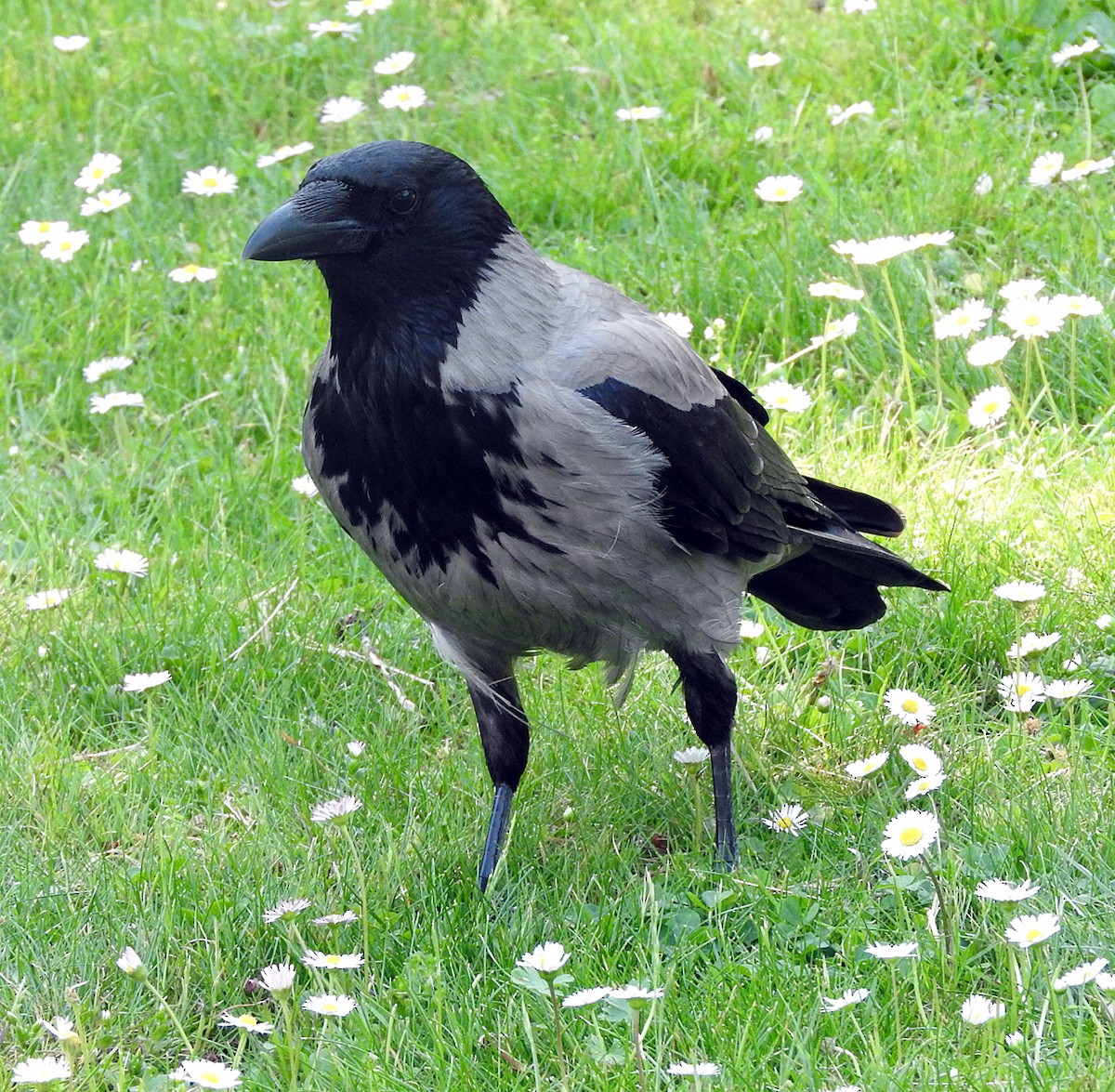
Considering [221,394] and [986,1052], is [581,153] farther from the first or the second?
[986,1052]

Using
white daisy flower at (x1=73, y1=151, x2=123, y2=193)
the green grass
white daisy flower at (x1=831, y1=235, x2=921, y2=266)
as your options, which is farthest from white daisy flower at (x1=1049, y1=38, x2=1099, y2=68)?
white daisy flower at (x1=73, y1=151, x2=123, y2=193)

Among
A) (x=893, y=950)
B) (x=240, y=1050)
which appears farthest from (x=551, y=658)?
(x=893, y=950)

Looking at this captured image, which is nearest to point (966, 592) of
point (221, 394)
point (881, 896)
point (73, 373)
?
point (881, 896)

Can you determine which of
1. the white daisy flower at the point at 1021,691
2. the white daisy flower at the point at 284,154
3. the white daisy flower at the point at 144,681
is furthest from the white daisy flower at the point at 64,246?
the white daisy flower at the point at 1021,691

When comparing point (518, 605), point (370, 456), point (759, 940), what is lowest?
point (759, 940)

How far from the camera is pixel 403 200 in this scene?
319cm

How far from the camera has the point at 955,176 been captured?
18.4 ft

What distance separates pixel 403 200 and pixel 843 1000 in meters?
1.66

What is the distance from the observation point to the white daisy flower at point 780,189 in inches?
199

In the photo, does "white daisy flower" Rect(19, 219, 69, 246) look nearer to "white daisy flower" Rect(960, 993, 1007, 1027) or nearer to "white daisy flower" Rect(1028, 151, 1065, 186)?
"white daisy flower" Rect(1028, 151, 1065, 186)

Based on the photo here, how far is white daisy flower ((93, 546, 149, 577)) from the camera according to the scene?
428 centimetres

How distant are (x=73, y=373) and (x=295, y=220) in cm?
259

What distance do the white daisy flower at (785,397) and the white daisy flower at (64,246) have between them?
2415mm

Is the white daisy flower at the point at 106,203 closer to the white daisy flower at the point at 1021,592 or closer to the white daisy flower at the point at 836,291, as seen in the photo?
the white daisy flower at the point at 836,291
